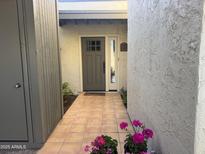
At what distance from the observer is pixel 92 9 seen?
19.1 ft

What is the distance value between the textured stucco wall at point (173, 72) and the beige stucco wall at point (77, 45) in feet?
15.6

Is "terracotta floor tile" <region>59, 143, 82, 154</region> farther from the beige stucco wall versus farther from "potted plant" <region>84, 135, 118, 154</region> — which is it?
the beige stucco wall

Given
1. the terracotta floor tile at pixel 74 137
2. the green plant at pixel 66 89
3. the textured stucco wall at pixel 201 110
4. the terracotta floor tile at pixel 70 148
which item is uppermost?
the textured stucco wall at pixel 201 110

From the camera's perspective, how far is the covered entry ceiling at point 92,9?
555 centimetres

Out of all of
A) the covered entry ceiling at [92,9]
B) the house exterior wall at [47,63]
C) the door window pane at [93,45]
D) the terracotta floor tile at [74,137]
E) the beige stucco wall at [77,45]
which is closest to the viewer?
the house exterior wall at [47,63]

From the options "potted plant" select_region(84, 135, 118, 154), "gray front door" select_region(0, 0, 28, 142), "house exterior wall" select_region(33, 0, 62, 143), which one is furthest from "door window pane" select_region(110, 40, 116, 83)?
"potted plant" select_region(84, 135, 118, 154)

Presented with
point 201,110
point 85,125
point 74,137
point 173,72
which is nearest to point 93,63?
point 85,125

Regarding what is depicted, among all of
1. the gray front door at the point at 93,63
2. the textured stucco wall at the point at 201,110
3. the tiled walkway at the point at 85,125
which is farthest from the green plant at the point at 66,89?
the textured stucco wall at the point at 201,110

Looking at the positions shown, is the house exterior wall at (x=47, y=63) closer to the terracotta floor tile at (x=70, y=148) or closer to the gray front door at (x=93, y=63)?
the terracotta floor tile at (x=70, y=148)

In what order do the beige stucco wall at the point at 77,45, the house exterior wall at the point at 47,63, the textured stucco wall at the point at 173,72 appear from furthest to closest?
the beige stucco wall at the point at 77,45, the house exterior wall at the point at 47,63, the textured stucco wall at the point at 173,72

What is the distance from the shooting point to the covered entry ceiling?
18.2 feet

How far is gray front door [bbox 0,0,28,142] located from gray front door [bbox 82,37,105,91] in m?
4.37

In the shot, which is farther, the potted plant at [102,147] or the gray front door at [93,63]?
the gray front door at [93,63]

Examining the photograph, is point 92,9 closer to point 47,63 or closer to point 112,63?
point 112,63
